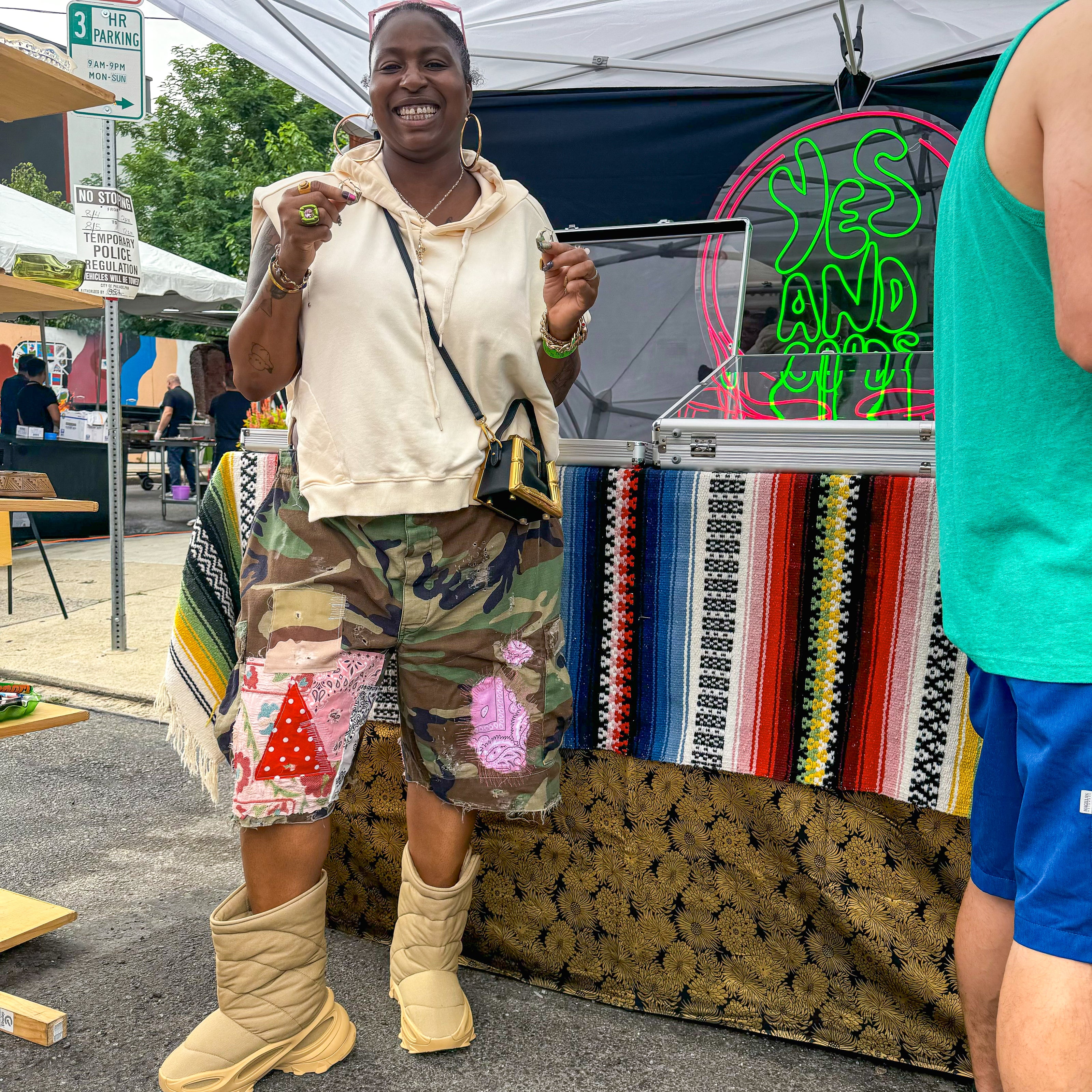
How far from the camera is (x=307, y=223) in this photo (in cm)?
141

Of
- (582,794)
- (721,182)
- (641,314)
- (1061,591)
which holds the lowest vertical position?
(582,794)

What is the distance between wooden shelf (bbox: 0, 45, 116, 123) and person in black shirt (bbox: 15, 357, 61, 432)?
7467mm

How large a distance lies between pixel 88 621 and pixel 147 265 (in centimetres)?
634

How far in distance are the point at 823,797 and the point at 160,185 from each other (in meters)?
20.7

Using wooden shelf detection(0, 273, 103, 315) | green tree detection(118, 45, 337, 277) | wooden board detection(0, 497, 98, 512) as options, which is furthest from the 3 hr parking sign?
green tree detection(118, 45, 337, 277)

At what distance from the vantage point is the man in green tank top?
92 cm

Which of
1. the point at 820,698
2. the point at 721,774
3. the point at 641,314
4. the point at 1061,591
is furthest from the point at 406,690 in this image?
the point at 641,314

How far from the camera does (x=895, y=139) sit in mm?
4137

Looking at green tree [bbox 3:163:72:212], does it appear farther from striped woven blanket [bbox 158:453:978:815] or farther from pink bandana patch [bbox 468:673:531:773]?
pink bandana patch [bbox 468:673:531:773]

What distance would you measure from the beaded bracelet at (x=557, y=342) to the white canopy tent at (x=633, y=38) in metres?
2.49

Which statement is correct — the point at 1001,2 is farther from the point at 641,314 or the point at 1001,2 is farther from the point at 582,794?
the point at 582,794

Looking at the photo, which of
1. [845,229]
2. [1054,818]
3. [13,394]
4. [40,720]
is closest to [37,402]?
[13,394]

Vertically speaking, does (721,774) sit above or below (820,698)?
below

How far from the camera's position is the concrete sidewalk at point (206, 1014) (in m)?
1.71
